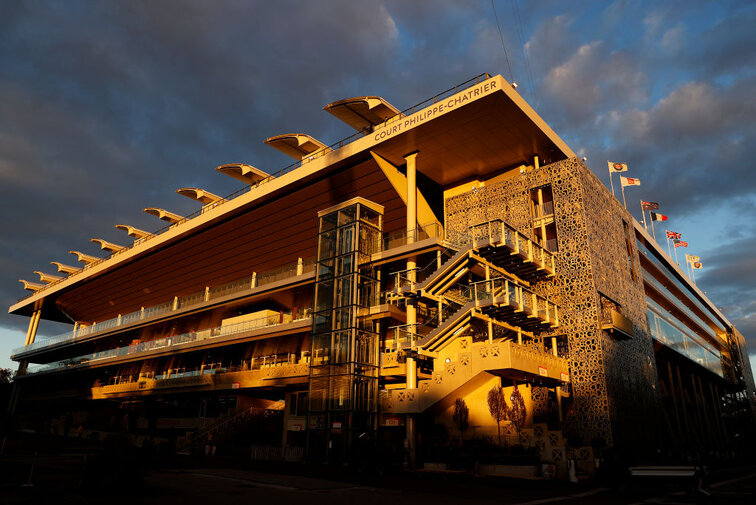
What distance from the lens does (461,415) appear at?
27.3 meters

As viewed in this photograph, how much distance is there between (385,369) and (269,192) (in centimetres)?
1604

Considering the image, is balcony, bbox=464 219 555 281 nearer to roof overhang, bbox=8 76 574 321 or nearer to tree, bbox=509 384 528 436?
roof overhang, bbox=8 76 574 321

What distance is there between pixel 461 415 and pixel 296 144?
21883 millimetres

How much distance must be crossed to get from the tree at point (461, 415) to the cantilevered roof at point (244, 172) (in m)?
23.9

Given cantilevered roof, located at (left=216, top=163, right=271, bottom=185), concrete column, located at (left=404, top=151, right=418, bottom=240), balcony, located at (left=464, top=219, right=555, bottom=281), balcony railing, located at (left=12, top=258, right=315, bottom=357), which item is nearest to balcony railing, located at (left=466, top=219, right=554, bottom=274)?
balcony, located at (left=464, top=219, right=555, bottom=281)

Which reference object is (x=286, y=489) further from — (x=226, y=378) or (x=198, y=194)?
(x=198, y=194)

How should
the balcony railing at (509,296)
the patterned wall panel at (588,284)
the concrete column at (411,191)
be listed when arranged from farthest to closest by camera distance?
the concrete column at (411,191) < the patterned wall panel at (588,284) < the balcony railing at (509,296)

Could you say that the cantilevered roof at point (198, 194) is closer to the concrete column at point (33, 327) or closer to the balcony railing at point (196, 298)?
the balcony railing at point (196, 298)

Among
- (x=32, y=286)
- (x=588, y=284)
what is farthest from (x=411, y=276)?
(x=32, y=286)

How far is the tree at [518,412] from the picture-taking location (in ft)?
87.1

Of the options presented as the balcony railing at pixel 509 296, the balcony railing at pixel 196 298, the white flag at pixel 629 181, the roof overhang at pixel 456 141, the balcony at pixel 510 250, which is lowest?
the balcony railing at pixel 509 296

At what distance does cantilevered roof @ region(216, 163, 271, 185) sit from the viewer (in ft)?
138

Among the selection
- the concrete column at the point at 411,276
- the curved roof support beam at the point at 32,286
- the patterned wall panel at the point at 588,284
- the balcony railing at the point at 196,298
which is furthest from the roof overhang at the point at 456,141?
the curved roof support beam at the point at 32,286

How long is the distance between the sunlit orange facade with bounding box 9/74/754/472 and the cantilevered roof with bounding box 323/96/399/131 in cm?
10
